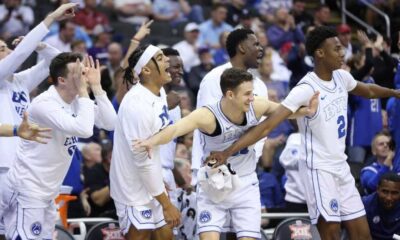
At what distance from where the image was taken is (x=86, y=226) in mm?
10672

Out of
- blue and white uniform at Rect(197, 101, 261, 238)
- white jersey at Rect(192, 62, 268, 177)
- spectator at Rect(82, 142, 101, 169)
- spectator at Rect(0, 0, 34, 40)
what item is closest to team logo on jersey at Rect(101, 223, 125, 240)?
white jersey at Rect(192, 62, 268, 177)

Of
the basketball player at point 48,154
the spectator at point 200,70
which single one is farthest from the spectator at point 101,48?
the basketball player at point 48,154

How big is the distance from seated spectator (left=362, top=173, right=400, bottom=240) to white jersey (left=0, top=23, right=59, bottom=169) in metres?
3.45

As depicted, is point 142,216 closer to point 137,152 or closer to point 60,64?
point 137,152

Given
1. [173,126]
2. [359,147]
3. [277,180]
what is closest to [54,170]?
[173,126]

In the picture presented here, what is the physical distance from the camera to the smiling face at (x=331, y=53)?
8.96 m

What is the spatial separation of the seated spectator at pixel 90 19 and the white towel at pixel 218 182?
23.6 ft

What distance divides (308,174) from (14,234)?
259 cm

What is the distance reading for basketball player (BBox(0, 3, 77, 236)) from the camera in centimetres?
884

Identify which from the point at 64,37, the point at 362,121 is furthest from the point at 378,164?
the point at 64,37

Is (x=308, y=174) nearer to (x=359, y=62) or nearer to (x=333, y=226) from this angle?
(x=333, y=226)

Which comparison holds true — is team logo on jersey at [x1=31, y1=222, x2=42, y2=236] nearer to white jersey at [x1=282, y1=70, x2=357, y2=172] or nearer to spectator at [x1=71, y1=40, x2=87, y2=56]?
white jersey at [x1=282, y1=70, x2=357, y2=172]

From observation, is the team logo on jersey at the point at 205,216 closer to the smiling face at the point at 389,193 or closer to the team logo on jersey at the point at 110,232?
the team logo on jersey at the point at 110,232

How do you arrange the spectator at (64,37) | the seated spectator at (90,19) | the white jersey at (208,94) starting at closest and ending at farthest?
the white jersey at (208,94), the spectator at (64,37), the seated spectator at (90,19)
